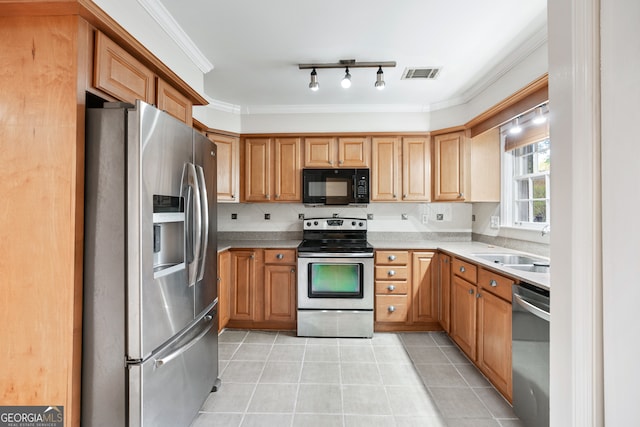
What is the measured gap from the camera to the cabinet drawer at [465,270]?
7.81ft

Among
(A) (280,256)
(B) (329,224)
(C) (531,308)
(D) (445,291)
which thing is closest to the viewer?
(C) (531,308)

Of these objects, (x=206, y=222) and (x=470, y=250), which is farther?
(x=470, y=250)

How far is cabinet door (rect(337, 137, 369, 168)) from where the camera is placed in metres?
3.48

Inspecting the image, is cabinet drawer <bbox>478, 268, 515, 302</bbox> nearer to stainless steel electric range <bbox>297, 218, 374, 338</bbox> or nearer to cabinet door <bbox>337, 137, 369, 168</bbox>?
stainless steel electric range <bbox>297, 218, 374, 338</bbox>

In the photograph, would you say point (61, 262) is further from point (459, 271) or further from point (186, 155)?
point (459, 271)

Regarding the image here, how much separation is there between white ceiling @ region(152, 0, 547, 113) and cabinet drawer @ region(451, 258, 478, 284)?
1.68 m

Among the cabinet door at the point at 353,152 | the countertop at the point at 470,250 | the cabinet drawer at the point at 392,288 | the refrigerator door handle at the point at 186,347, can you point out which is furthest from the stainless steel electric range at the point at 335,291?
the refrigerator door handle at the point at 186,347

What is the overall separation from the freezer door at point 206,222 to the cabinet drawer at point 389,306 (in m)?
1.80

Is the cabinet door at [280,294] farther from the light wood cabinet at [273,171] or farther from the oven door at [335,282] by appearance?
the light wood cabinet at [273,171]

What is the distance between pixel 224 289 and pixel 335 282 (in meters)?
1.16

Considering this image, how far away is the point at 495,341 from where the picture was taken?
2.07 m

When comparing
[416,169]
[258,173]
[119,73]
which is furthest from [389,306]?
[119,73]

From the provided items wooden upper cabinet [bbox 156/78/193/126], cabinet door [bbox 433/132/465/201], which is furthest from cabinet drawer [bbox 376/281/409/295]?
wooden upper cabinet [bbox 156/78/193/126]

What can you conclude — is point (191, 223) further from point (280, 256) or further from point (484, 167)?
point (484, 167)
